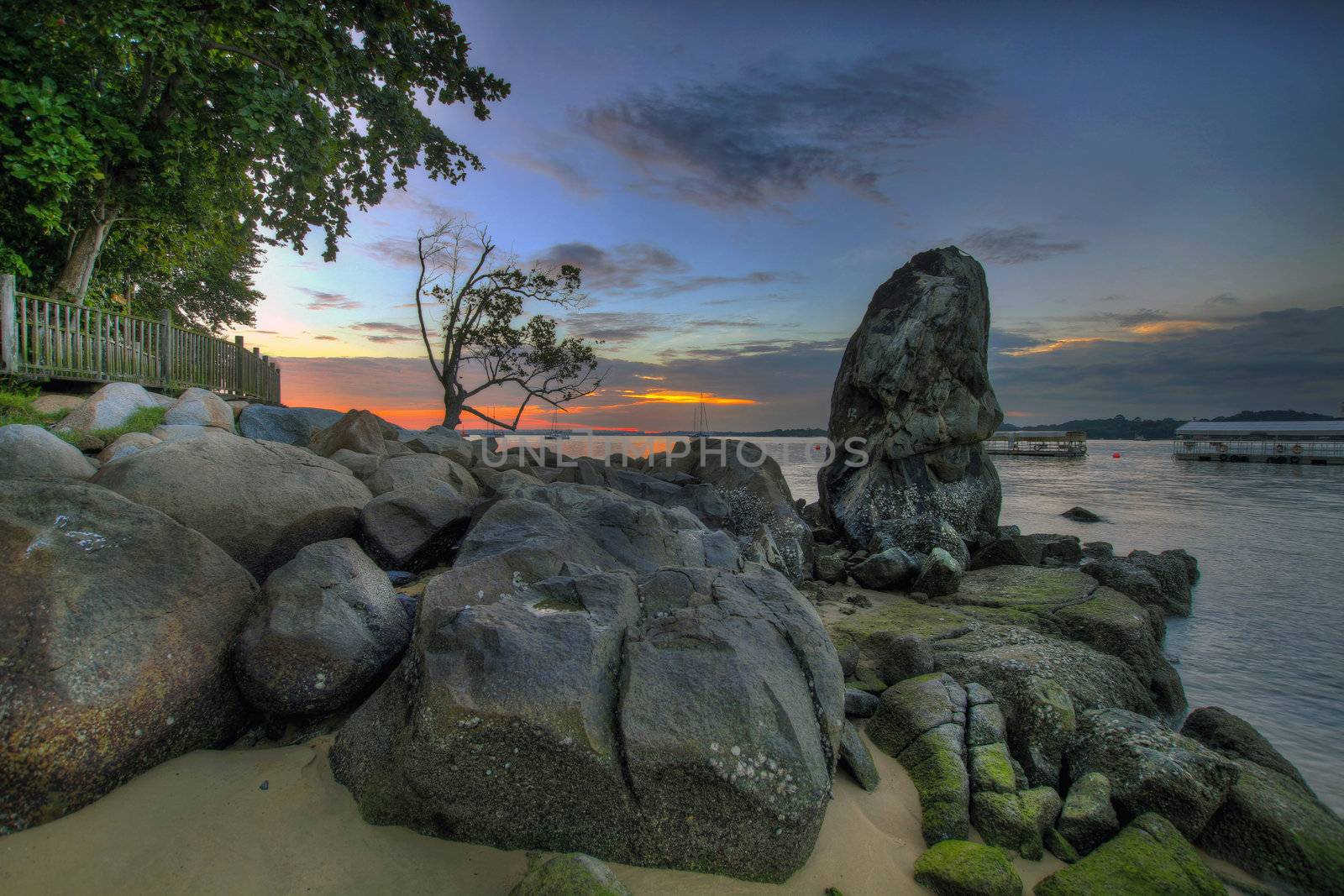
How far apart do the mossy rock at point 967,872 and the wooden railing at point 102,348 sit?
16564 millimetres

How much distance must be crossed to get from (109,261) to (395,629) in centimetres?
1943

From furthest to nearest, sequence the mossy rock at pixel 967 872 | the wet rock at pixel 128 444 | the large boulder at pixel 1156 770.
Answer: the wet rock at pixel 128 444
the large boulder at pixel 1156 770
the mossy rock at pixel 967 872

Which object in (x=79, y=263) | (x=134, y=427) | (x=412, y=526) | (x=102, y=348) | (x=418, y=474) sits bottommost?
(x=412, y=526)

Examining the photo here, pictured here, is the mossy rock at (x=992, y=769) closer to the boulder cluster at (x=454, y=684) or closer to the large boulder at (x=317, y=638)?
the boulder cluster at (x=454, y=684)

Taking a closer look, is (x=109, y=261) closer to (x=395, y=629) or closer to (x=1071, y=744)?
(x=395, y=629)

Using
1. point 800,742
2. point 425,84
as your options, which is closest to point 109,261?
point 425,84

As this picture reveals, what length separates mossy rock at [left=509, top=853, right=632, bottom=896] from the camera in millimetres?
2334

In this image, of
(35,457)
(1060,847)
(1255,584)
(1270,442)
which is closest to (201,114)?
(35,457)

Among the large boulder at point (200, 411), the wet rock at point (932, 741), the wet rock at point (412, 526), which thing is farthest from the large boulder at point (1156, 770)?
the large boulder at point (200, 411)

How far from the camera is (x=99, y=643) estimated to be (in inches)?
122

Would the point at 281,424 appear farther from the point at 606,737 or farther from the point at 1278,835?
the point at 1278,835

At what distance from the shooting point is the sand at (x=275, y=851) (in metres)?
2.61

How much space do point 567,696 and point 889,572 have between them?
23.9 feet

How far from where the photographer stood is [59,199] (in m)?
10.8
